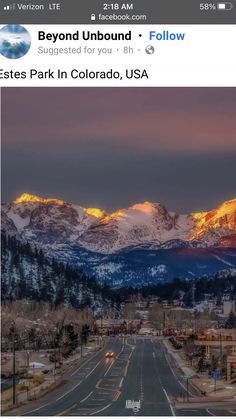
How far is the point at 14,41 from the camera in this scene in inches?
703

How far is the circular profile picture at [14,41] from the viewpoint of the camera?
17469 mm

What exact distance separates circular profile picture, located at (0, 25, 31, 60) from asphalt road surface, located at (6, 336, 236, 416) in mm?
22509

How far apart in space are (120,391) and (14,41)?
42.0 meters

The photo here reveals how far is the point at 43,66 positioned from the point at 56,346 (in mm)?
97807

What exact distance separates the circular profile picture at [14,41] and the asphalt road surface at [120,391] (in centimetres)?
2251

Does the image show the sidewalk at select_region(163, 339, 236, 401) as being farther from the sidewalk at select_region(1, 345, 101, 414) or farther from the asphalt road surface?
the sidewalk at select_region(1, 345, 101, 414)
